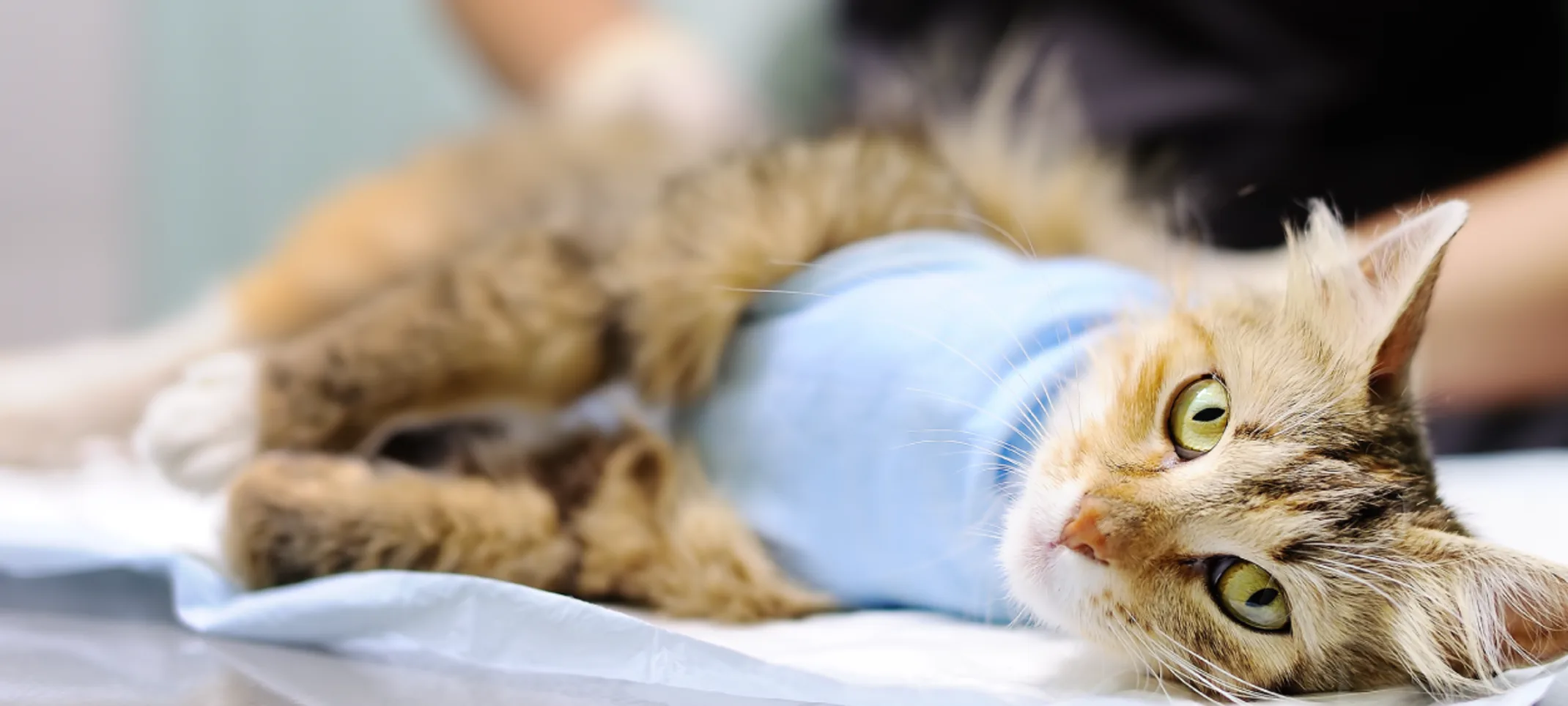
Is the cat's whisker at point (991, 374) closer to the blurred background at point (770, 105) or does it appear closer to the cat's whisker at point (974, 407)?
the cat's whisker at point (974, 407)

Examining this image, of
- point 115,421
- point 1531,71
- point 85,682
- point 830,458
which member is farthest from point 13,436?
point 1531,71

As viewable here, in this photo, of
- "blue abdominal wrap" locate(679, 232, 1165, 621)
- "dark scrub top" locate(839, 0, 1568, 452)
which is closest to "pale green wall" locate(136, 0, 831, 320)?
"dark scrub top" locate(839, 0, 1568, 452)

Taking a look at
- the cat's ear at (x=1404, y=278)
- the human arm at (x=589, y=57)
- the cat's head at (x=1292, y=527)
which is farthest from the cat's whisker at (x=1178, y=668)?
the human arm at (x=589, y=57)

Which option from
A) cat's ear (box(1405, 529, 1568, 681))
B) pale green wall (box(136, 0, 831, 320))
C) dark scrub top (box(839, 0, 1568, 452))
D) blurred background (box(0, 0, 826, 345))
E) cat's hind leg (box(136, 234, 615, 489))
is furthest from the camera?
pale green wall (box(136, 0, 831, 320))

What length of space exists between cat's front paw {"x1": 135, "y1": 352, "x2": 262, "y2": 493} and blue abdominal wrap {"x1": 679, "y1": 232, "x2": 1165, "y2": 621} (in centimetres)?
43

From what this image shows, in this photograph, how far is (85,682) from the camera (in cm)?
69

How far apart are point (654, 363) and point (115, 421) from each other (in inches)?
31.6

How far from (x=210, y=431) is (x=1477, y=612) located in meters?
1.01

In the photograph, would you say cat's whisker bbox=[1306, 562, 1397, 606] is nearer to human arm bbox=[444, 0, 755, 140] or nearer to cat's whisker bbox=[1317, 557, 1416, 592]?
cat's whisker bbox=[1317, 557, 1416, 592]

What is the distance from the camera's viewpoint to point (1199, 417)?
0.78 metres

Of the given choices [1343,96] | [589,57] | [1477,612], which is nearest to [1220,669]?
[1477,612]

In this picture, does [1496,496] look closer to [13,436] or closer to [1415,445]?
[1415,445]

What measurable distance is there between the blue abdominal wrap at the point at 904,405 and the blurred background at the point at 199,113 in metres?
1.15

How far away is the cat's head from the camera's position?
0.71 metres
